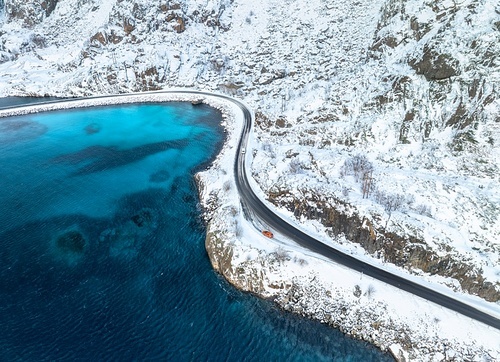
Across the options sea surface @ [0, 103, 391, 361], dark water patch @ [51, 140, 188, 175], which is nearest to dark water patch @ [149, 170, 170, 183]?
sea surface @ [0, 103, 391, 361]

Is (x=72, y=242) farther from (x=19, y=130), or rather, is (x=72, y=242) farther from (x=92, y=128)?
(x=19, y=130)

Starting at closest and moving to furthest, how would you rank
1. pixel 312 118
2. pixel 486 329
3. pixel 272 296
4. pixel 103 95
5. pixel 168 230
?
pixel 486 329, pixel 272 296, pixel 168 230, pixel 312 118, pixel 103 95

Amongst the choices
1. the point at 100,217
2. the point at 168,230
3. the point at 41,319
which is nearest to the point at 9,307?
the point at 41,319

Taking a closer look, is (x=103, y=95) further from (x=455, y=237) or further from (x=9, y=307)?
(x=455, y=237)

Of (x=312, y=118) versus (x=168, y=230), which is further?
(x=312, y=118)

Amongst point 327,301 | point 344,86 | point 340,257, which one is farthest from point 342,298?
point 344,86
